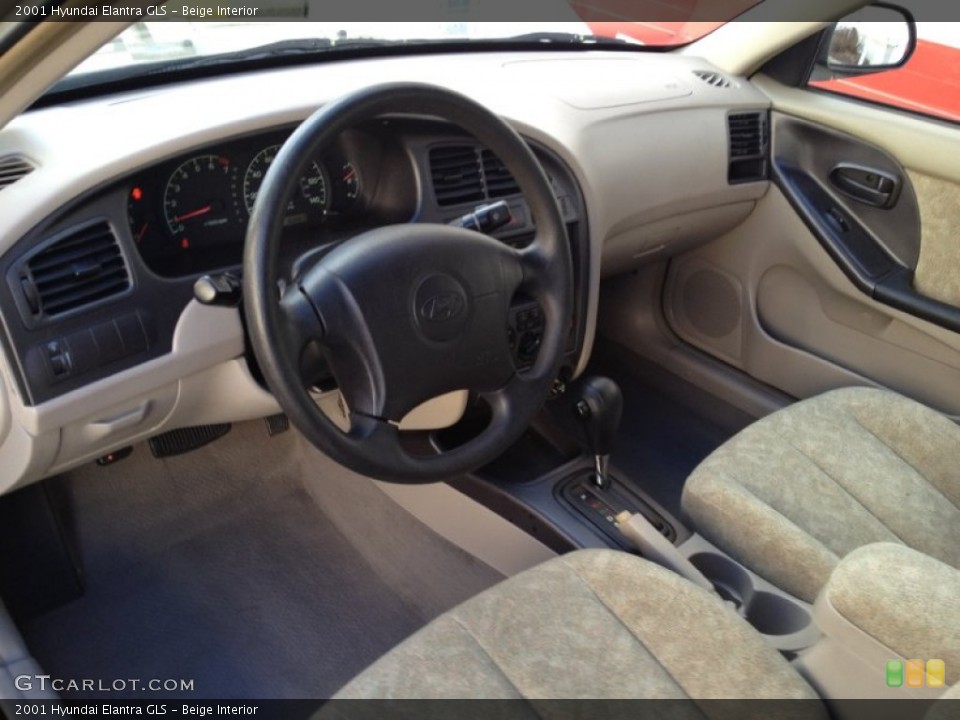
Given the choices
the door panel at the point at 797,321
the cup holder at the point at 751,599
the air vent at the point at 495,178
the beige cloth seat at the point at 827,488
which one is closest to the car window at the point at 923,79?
the door panel at the point at 797,321

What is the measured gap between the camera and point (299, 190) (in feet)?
4.74

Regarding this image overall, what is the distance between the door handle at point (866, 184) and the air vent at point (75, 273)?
1662 millimetres

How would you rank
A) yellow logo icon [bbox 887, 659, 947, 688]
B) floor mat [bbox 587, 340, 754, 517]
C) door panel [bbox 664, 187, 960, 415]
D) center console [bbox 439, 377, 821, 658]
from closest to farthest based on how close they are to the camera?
yellow logo icon [bbox 887, 659, 947, 688]
center console [bbox 439, 377, 821, 658]
door panel [bbox 664, 187, 960, 415]
floor mat [bbox 587, 340, 754, 517]

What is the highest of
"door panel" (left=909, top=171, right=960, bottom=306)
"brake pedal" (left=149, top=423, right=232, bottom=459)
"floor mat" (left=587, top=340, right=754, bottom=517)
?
"door panel" (left=909, top=171, right=960, bottom=306)

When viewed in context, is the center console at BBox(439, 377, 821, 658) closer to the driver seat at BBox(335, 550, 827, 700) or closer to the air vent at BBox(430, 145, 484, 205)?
the driver seat at BBox(335, 550, 827, 700)

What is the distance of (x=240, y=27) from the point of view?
1583 millimetres

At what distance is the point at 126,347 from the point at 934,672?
1137mm

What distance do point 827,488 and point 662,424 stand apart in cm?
91

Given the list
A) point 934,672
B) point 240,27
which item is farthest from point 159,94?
point 934,672

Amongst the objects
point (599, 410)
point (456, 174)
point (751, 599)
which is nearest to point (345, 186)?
point (456, 174)

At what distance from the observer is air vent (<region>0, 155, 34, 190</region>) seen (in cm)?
116

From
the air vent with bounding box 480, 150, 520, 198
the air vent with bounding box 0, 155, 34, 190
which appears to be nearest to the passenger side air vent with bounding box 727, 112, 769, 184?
the air vent with bounding box 480, 150, 520, 198

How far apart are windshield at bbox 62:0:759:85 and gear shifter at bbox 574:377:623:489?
2.91 ft

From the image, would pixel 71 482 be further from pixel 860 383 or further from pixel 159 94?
pixel 860 383
